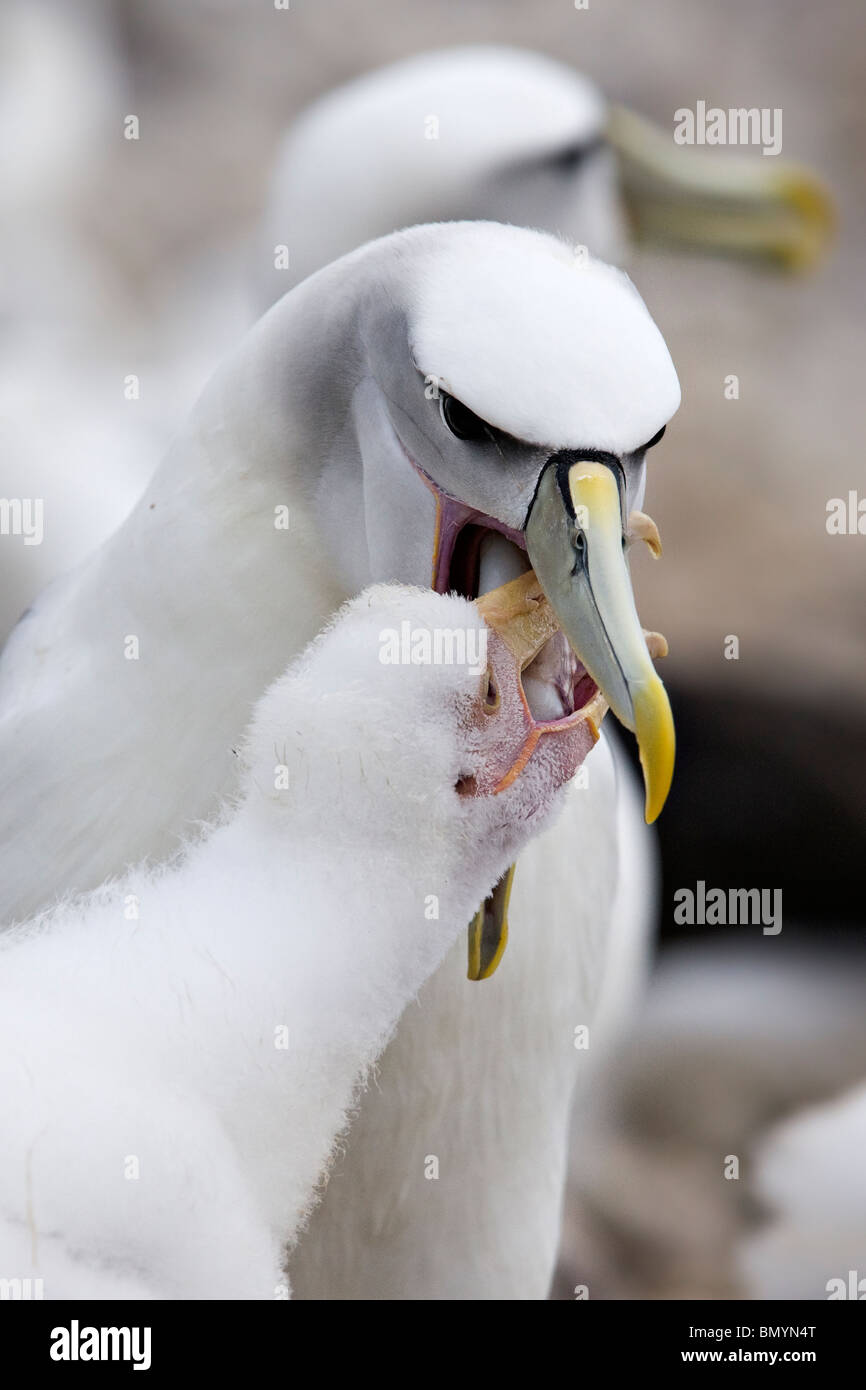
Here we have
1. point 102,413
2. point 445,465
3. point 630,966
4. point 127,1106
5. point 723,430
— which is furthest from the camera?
point 723,430

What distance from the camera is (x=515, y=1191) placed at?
134 centimetres

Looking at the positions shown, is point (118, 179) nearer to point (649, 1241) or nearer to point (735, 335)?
point (735, 335)

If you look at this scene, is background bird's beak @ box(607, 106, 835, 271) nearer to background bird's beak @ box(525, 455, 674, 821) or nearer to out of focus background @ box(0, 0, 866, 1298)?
out of focus background @ box(0, 0, 866, 1298)

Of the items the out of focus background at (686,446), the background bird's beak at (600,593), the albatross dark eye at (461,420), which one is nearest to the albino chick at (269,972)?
the background bird's beak at (600,593)

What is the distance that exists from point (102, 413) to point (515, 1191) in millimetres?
1195

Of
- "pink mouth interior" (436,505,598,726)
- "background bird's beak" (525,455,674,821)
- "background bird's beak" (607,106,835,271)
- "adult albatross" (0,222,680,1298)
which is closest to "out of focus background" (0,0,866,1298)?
"background bird's beak" (607,106,835,271)

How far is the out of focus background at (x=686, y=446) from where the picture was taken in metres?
1.93

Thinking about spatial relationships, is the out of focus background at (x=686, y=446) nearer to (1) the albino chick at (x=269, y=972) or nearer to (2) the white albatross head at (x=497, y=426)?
(2) the white albatross head at (x=497, y=426)

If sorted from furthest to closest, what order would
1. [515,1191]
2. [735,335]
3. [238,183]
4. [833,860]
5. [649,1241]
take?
1. [238,183]
2. [735,335]
3. [833,860]
4. [649,1241]
5. [515,1191]

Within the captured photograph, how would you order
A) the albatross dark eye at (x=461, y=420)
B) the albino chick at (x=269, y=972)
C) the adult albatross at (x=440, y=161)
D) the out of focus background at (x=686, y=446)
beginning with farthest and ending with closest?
1. the out of focus background at (x=686, y=446)
2. the adult albatross at (x=440, y=161)
3. the albatross dark eye at (x=461, y=420)
4. the albino chick at (x=269, y=972)

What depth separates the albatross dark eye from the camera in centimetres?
90
